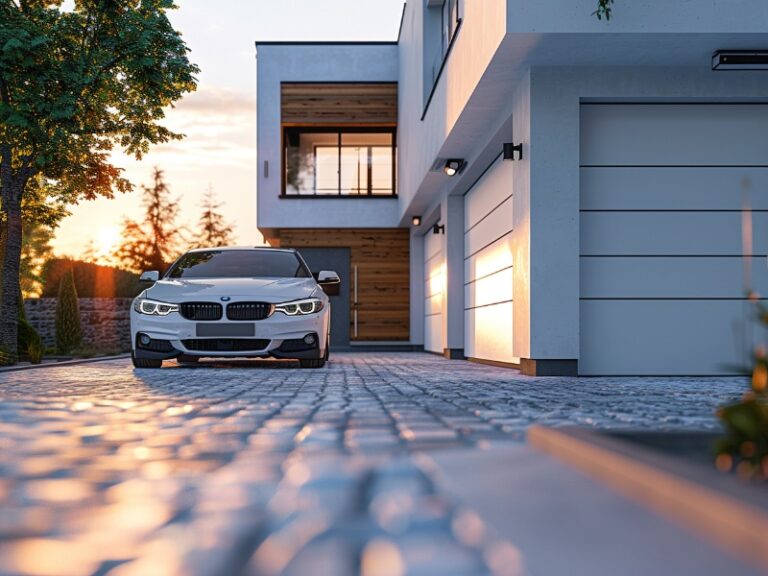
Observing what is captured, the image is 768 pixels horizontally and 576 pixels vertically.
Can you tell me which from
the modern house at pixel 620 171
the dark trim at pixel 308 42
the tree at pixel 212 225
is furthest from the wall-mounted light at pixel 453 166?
the tree at pixel 212 225

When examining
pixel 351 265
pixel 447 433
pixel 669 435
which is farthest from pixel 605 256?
pixel 351 265

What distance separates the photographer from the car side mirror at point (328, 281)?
10.4 metres

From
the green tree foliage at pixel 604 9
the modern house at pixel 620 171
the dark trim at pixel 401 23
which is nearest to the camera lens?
the green tree foliage at pixel 604 9

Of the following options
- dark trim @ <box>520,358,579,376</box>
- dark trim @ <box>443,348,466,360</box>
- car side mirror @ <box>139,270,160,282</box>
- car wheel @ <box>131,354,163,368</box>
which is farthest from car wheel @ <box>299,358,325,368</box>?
dark trim @ <box>443,348,466,360</box>

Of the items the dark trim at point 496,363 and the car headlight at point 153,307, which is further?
the dark trim at point 496,363

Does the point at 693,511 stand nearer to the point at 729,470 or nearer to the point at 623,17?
the point at 729,470

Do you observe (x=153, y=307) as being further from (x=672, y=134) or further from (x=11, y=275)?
(x=672, y=134)

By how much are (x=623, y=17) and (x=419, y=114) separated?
28.4 ft

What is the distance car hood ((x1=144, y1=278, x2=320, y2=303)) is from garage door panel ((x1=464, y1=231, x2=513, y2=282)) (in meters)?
2.47

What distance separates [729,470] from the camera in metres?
2.01

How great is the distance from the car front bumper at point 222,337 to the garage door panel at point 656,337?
10.2 feet

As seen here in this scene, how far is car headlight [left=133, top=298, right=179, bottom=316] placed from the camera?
8998mm

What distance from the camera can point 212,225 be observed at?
51.2 metres

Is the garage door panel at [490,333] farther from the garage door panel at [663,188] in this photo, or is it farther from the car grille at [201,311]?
the car grille at [201,311]
